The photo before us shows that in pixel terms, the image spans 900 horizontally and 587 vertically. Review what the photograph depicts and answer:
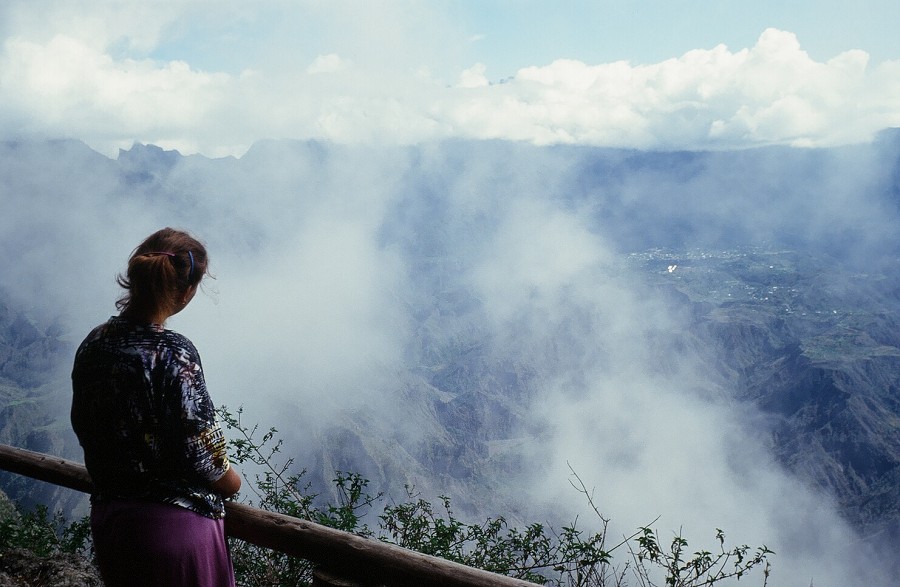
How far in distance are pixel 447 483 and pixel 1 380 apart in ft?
483

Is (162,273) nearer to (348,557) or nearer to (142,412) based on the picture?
(142,412)

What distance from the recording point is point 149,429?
2.74 metres

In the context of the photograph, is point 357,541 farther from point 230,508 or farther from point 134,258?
point 134,258

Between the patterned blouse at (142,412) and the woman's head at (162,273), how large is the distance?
113 mm

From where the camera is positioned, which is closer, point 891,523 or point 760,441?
point 891,523

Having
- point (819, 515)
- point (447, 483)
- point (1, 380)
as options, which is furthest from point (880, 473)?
point (1, 380)

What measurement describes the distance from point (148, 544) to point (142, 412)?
2.16ft

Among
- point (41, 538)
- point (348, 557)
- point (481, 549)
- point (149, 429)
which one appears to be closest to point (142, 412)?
point (149, 429)

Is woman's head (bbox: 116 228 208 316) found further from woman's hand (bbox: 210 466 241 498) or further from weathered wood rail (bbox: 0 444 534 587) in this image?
weathered wood rail (bbox: 0 444 534 587)

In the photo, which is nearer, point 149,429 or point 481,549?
point 149,429

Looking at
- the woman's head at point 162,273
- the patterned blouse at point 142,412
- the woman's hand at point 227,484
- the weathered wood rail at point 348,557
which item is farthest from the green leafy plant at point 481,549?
the woman's head at point 162,273

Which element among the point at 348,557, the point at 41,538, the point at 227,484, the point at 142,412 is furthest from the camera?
the point at 41,538

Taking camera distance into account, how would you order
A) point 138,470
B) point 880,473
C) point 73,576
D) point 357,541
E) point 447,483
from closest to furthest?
point 138,470 < point 357,541 < point 73,576 < point 880,473 < point 447,483

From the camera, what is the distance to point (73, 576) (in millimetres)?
5000
